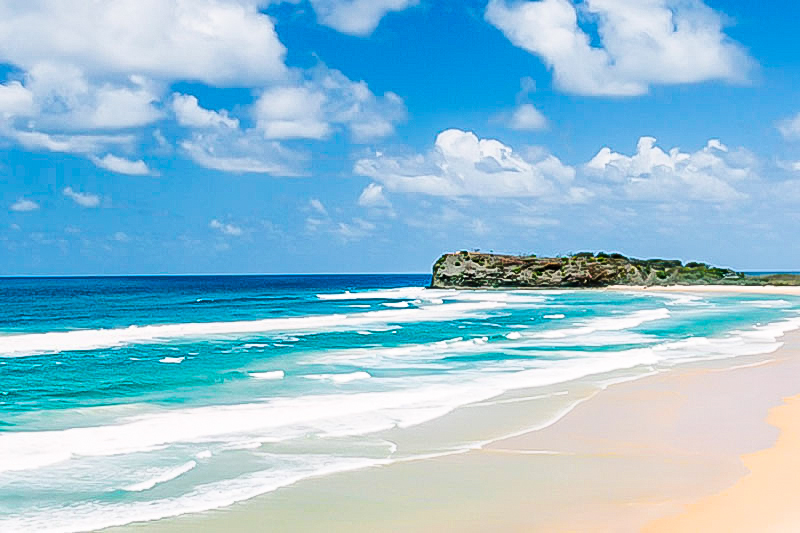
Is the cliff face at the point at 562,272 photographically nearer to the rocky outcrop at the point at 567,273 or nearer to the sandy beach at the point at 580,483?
the rocky outcrop at the point at 567,273

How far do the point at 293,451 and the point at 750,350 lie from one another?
679 inches

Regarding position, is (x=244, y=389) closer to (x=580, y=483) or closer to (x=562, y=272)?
(x=580, y=483)

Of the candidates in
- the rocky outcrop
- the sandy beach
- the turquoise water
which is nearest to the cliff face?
the rocky outcrop

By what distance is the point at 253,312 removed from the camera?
47844 millimetres

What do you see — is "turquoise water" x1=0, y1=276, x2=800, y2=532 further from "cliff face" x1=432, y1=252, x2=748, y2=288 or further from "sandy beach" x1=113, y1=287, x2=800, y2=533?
"cliff face" x1=432, y1=252, x2=748, y2=288

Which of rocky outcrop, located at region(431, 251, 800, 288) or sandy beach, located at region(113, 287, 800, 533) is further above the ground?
rocky outcrop, located at region(431, 251, 800, 288)

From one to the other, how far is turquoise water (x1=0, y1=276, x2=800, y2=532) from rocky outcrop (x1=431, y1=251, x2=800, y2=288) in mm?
47244

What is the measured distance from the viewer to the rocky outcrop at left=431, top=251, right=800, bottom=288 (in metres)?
84.8

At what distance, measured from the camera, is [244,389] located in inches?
635

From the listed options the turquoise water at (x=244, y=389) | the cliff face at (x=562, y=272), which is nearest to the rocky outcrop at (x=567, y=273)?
the cliff face at (x=562, y=272)

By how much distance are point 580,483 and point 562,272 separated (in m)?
78.7

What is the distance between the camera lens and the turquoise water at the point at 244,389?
29.0ft

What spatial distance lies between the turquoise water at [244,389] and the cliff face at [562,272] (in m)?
47.2

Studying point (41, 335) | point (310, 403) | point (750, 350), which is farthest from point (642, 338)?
point (41, 335)
